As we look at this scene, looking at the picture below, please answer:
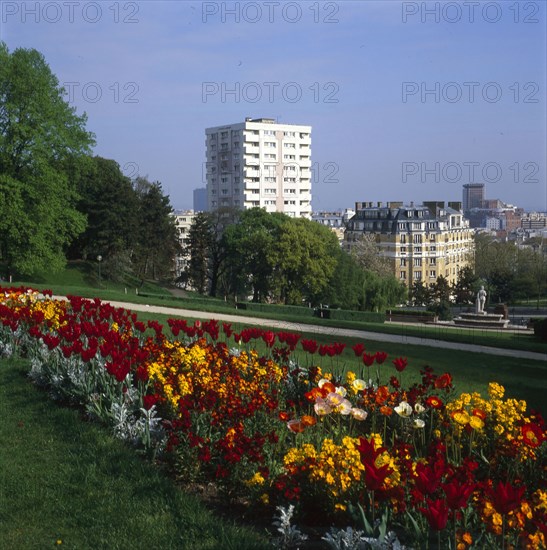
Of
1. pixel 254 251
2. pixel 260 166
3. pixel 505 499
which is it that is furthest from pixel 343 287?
pixel 260 166

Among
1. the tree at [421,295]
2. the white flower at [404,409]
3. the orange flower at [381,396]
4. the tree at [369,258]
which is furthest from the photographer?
the tree at [421,295]

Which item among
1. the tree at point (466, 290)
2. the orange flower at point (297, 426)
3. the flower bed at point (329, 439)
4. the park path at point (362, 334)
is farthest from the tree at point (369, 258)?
the orange flower at point (297, 426)

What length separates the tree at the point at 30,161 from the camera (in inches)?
1355

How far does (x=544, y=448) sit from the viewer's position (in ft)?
20.2

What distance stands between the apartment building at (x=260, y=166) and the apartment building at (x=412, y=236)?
40.2 ft

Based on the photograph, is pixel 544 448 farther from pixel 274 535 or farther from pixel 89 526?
pixel 89 526

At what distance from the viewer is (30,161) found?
36094mm

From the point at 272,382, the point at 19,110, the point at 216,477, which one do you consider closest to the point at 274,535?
the point at 216,477

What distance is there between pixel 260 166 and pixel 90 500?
111484mm

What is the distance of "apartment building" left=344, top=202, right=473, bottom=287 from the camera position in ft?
336

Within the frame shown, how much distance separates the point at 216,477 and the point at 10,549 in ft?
5.08

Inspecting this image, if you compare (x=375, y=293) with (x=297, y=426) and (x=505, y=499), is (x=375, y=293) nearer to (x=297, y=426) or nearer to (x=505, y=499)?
(x=297, y=426)

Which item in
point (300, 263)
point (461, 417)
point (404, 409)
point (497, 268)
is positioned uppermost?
point (497, 268)

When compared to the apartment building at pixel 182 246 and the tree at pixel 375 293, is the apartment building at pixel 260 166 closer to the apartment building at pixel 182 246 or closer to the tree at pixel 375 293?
the apartment building at pixel 182 246
